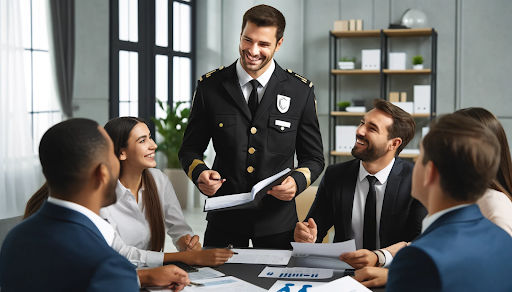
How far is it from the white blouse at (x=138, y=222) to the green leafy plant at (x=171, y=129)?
4.01m

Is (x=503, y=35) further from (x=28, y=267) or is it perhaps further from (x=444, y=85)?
(x=28, y=267)

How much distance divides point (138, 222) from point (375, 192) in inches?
39.9

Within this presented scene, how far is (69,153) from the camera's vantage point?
1.11 metres

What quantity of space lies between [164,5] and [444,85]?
143 inches

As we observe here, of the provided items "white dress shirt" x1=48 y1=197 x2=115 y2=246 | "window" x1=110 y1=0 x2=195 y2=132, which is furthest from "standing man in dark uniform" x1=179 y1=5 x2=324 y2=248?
"window" x1=110 y1=0 x2=195 y2=132

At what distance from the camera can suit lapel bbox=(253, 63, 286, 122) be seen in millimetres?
2162

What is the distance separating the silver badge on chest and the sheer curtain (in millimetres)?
2935

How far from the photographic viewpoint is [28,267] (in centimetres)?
106

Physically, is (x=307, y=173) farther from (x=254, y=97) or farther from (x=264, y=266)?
(x=264, y=266)

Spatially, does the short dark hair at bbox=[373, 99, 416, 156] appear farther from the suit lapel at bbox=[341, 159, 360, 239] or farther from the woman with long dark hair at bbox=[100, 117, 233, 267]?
the woman with long dark hair at bbox=[100, 117, 233, 267]

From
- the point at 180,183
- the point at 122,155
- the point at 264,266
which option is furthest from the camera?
the point at 180,183

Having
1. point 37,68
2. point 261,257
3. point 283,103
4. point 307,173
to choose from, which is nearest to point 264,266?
point 261,257

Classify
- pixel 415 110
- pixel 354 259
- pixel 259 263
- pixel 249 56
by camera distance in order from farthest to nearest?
1. pixel 415 110
2. pixel 249 56
3. pixel 259 263
4. pixel 354 259

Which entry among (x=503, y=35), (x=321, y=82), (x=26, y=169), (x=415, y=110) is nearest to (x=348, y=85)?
(x=321, y=82)
